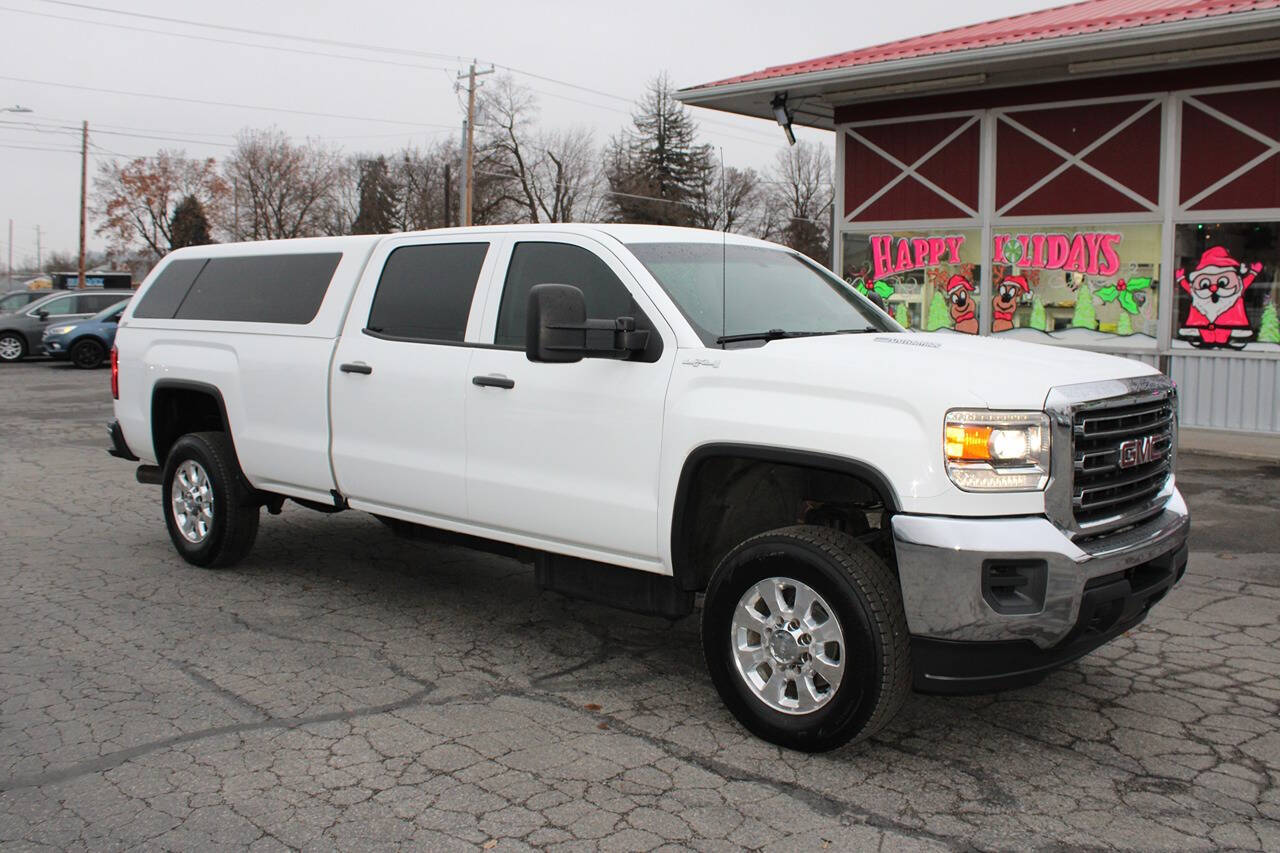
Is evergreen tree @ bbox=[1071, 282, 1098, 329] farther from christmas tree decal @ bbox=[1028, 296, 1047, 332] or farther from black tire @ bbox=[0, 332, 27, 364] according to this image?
black tire @ bbox=[0, 332, 27, 364]

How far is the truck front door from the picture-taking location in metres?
4.70

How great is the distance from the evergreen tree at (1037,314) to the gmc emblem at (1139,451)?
972 centimetres

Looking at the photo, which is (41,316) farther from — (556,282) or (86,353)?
(556,282)

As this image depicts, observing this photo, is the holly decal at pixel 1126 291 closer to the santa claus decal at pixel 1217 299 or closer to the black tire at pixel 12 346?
the santa claus decal at pixel 1217 299

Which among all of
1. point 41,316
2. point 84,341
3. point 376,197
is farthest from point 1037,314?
point 376,197

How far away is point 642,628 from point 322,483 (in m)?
1.87

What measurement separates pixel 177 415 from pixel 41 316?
2182 centimetres

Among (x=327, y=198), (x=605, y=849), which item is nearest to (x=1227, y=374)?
(x=605, y=849)

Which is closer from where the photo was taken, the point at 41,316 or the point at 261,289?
the point at 261,289

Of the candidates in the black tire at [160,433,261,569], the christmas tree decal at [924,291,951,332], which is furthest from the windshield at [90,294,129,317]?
the black tire at [160,433,261,569]

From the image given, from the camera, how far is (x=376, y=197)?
75.2 m

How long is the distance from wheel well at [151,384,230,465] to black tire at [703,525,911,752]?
160 inches

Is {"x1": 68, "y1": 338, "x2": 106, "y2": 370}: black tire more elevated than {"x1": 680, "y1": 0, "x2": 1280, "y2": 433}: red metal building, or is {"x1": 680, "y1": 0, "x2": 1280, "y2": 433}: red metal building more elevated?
{"x1": 680, "y1": 0, "x2": 1280, "y2": 433}: red metal building

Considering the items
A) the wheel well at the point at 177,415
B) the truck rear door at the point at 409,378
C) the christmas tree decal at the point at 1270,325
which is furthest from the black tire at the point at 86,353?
the christmas tree decal at the point at 1270,325
